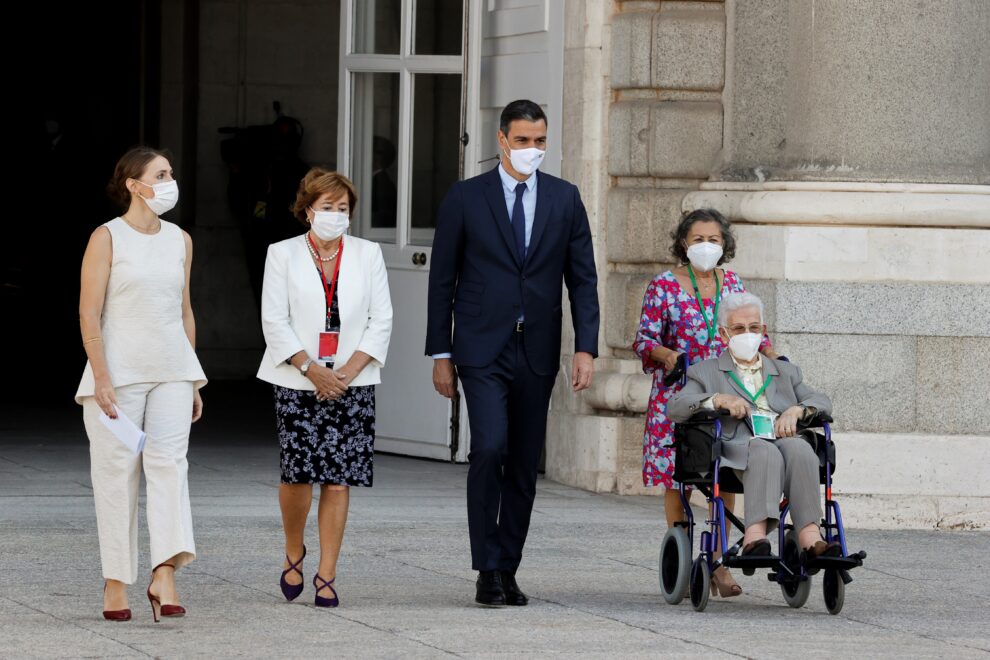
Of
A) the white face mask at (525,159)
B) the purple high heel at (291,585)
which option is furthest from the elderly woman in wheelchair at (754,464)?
the purple high heel at (291,585)

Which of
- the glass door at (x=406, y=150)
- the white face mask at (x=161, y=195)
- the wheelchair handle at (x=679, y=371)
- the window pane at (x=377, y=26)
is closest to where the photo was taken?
the white face mask at (x=161, y=195)

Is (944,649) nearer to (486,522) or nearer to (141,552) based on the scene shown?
(486,522)

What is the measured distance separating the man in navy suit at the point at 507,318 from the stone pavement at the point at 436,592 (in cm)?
40

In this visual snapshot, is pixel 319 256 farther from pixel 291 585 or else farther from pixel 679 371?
pixel 679 371

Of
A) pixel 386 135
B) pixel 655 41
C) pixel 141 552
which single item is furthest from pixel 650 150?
pixel 141 552

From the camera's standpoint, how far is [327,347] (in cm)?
712

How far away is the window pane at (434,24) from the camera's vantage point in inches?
449

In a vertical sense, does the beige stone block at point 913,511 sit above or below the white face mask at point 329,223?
below

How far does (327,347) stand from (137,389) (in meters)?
0.69

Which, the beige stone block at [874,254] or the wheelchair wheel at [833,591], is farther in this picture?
the beige stone block at [874,254]

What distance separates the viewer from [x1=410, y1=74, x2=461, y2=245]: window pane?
11.4 m

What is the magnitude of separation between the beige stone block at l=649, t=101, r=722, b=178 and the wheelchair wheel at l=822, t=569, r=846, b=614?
145 inches

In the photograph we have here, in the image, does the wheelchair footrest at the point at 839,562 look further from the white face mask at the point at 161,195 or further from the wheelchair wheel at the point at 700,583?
the white face mask at the point at 161,195

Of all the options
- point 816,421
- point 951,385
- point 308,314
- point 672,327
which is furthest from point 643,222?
point 308,314
